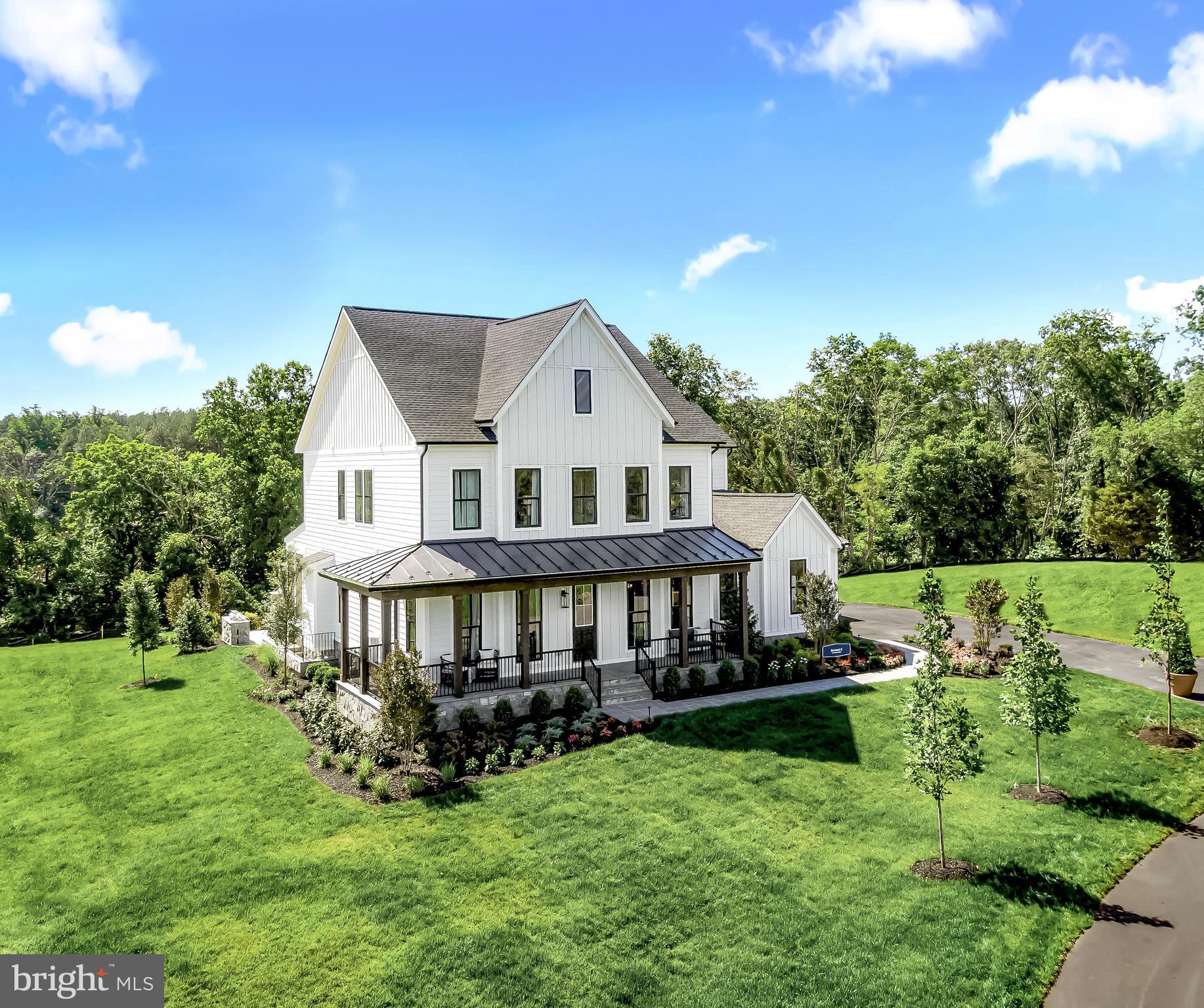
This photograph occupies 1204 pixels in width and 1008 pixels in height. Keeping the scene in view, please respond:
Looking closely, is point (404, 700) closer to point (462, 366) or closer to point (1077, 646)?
point (462, 366)

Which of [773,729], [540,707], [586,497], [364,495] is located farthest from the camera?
[364,495]

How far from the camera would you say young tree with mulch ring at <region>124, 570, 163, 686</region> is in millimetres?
25578

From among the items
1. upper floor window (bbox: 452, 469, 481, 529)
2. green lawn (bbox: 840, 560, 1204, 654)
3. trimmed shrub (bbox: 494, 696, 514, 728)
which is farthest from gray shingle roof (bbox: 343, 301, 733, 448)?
green lawn (bbox: 840, 560, 1204, 654)

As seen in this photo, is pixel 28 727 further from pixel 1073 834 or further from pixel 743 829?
pixel 1073 834

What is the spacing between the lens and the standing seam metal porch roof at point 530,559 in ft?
65.0

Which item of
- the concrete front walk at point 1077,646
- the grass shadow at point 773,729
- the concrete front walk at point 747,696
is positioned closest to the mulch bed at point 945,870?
the grass shadow at point 773,729

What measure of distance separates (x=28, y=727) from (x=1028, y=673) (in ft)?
80.0

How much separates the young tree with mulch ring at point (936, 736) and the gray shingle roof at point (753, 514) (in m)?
13.0

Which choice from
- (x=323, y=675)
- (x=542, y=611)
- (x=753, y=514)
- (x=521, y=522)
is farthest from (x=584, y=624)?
(x=753, y=514)

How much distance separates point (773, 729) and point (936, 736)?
6416 mm

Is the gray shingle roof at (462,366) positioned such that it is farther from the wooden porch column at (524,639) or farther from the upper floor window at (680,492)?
the wooden porch column at (524,639)

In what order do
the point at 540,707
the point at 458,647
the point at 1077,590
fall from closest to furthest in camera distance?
the point at 458,647 < the point at 540,707 < the point at 1077,590

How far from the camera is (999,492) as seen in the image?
160 feet

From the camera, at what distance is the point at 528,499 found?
2278 centimetres
